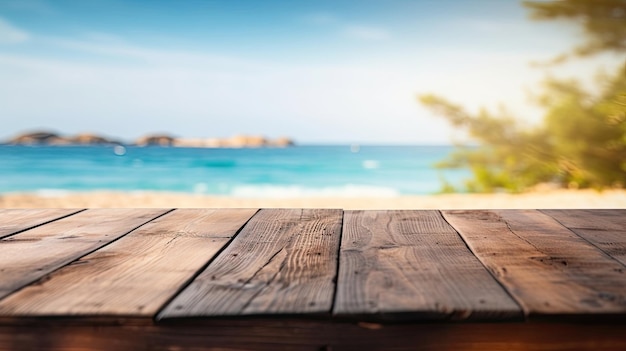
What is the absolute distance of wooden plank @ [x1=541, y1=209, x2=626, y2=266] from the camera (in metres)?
0.97

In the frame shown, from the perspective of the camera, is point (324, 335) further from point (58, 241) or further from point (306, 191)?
point (306, 191)

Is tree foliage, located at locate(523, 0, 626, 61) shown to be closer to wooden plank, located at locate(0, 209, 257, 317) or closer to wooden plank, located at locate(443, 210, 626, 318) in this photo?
wooden plank, located at locate(443, 210, 626, 318)

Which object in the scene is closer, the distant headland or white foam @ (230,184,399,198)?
white foam @ (230,184,399,198)

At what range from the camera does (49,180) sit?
14.6 meters

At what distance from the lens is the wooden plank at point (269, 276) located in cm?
64

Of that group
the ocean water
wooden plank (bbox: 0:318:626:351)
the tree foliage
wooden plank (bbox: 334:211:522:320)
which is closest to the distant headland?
the ocean water

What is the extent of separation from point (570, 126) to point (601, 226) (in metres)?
6.04

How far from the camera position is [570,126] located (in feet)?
21.8

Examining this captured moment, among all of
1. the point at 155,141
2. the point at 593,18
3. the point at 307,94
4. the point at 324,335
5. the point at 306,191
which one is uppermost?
the point at 307,94

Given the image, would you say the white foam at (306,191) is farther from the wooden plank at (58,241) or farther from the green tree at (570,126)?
the wooden plank at (58,241)

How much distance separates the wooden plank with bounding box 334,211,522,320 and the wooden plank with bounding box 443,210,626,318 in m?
0.03

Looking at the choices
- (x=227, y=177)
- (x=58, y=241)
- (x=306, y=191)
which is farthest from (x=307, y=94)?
(x=58, y=241)

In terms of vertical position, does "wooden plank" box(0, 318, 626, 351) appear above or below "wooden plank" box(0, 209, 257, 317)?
below

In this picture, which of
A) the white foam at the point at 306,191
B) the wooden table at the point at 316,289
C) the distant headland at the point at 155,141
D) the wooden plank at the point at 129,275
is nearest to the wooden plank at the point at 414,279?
the wooden table at the point at 316,289
